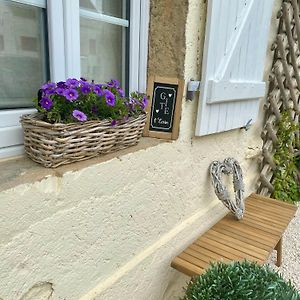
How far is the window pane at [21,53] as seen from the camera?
890 mm

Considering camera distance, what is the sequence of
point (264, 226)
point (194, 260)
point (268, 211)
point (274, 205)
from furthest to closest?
point (274, 205) → point (268, 211) → point (264, 226) → point (194, 260)

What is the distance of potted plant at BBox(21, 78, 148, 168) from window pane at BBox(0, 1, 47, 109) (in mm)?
106

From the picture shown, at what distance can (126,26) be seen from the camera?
123 centimetres

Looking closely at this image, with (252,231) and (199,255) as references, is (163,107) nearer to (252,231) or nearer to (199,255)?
(199,255)

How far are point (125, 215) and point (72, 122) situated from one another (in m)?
0.44

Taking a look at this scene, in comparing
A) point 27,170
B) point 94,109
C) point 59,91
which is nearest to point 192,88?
point 94,109

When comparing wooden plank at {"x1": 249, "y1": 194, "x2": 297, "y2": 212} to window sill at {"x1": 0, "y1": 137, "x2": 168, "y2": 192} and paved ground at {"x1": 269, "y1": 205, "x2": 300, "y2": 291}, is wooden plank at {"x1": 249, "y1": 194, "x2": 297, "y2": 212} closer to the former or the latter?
paved ground at {"x1": 269, "y1": 205, "x2": 300, "y2": 291}

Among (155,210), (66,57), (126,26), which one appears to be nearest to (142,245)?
(155,210)

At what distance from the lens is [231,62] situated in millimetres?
1425

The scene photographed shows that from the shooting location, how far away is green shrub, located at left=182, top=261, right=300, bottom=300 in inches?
38.5

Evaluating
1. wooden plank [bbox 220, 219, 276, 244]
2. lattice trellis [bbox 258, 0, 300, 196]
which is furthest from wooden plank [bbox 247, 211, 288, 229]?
lattice trellis [bbox 258, 0, 300, 196]

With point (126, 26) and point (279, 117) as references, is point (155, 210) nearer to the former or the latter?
point (126, 26)

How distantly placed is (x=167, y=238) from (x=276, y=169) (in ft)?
4.95

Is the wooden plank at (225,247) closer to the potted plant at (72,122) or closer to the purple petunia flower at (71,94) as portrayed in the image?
the potted plant at (72,122)
